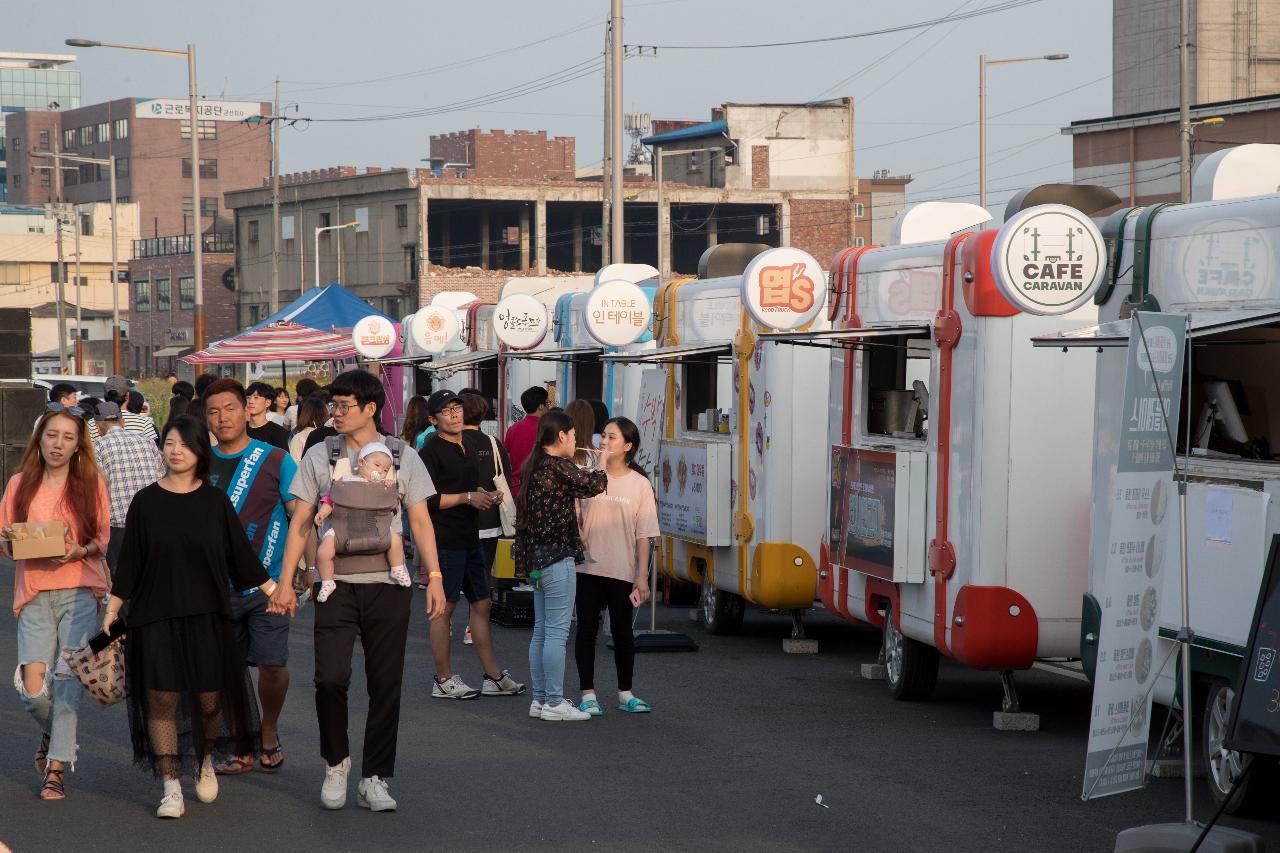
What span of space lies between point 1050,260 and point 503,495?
4248 mm

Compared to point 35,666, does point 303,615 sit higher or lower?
lower

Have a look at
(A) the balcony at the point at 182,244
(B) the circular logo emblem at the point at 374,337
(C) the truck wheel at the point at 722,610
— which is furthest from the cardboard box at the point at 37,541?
(A) the balcony at the point at 182,244

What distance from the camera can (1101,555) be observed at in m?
8.66

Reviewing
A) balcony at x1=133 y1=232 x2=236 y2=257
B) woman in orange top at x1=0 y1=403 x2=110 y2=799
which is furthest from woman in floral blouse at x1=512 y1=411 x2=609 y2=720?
balcony at x1=133 y1=232 x2=236 y2=257

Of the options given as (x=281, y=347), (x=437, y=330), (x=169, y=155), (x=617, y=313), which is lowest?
(x=281, y=347)

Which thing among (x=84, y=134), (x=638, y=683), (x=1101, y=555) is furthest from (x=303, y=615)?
(x=84, y=134)

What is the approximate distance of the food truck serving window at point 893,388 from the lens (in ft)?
35.6

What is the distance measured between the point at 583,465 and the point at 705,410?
4479mm

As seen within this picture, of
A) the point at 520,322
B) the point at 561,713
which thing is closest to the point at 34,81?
the point at 520,322

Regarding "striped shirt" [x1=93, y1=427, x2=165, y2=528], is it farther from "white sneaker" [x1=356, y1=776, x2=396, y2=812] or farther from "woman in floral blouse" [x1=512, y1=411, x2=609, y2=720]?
"white sneaker" [x1=356, y1=776, x2=396, y2=812]

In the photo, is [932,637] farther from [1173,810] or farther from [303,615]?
[303,615]

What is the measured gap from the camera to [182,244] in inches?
3270

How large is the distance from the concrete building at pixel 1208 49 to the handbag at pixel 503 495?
148 ft

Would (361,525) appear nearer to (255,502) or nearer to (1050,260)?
(255,502)
